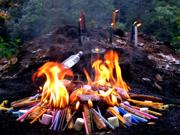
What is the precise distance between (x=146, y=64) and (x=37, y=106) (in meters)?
4.61

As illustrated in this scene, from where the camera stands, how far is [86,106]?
26.9ft

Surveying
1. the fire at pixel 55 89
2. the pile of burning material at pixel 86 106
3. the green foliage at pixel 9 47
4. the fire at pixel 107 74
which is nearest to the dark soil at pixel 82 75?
the pile of burning material at pixel 86 106

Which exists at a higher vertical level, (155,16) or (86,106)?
(155,16)

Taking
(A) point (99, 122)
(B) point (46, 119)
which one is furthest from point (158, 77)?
(B) point (46, 119)

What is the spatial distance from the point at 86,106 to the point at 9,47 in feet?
27.0

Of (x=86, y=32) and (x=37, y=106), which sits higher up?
(x=86, y=32)

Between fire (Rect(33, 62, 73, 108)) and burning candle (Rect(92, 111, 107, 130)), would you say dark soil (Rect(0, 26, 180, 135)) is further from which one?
fire (Rect(33, 62, 73, 108))

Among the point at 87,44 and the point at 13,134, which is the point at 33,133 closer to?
the point at 13,134

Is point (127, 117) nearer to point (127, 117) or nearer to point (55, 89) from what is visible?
point (127, 117)

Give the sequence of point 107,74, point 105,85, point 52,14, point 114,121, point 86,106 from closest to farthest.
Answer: point 114,121
point 86,106
point 105,85
point 107,74
point 52,14

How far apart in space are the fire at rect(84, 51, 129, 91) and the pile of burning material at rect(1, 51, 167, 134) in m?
0.03

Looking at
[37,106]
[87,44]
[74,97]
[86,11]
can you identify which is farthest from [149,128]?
[86,11]

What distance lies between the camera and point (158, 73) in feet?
38.3

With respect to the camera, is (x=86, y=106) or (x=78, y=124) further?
(x=86, y=106)
